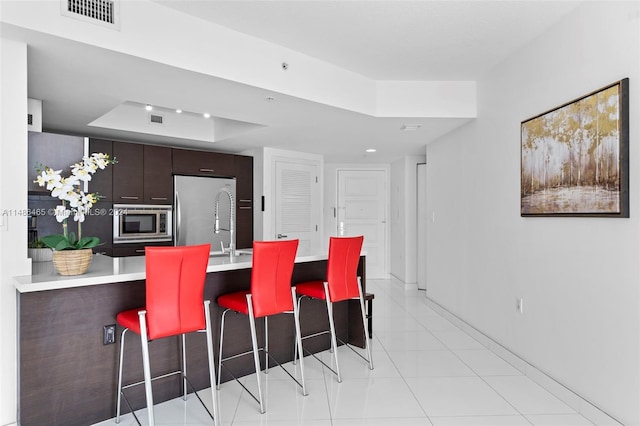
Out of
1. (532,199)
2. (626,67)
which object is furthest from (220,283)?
(626,67)

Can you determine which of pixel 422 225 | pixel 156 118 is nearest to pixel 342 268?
pixel 156 118

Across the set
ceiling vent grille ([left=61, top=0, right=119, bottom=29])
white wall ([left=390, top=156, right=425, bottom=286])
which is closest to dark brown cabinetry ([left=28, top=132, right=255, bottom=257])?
ceiling vent grille ([left=61, top=0, right=119, bottom=29])

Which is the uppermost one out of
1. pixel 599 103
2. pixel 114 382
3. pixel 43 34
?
pixel 43 34

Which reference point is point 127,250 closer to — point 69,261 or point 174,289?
point 69,261

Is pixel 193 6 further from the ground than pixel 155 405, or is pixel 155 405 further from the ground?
pixel 193 6

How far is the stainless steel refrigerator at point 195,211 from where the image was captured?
5.11 meters

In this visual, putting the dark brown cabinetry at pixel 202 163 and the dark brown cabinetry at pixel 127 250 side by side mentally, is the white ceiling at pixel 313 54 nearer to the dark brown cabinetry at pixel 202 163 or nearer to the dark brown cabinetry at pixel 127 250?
the dark brown cabinetry at pixel 202 163

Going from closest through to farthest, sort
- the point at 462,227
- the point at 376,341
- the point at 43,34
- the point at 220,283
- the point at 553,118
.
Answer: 1. the point at 43,34
2. the point at 553,118
3. the point at 220,283
4. the point at 376,341
5. the point at 462,227

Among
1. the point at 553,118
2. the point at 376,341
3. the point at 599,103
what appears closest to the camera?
the point at 599,103

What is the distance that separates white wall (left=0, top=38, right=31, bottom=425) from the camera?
213 cm

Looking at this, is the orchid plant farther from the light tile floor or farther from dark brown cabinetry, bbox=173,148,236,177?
dark brown cabinetry, bbox=173,148,236,177

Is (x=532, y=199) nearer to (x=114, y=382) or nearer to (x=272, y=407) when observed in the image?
(x=272, y=407)

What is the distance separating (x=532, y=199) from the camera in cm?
298

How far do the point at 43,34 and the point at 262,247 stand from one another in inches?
66.6
